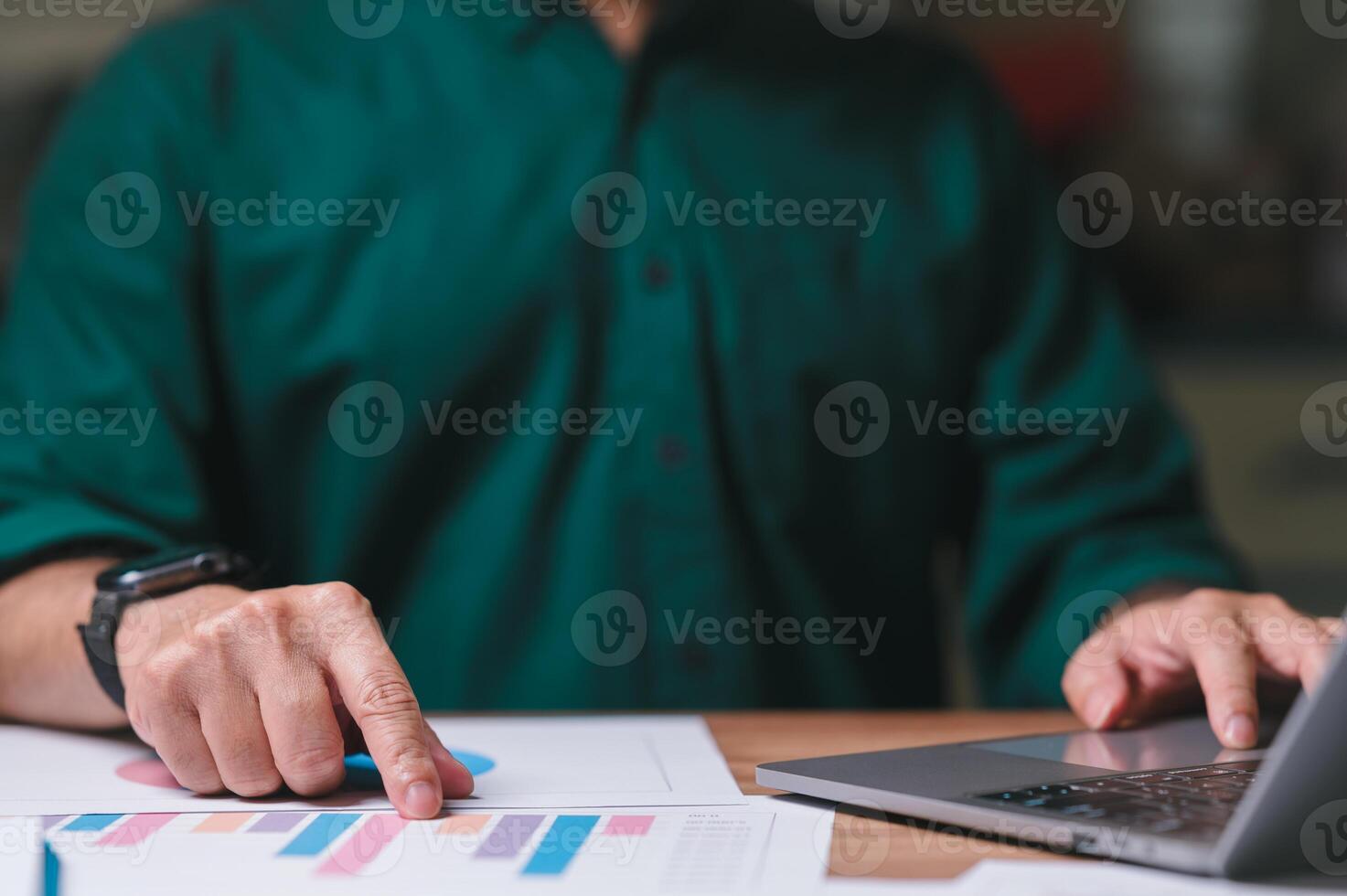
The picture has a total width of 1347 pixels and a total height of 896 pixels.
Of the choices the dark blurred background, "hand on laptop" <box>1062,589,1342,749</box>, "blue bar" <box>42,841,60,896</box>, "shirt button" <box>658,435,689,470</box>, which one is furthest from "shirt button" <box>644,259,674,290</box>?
the dark blurred background

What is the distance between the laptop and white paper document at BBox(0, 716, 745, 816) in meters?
0.07

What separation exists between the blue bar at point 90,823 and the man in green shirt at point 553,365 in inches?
16.9

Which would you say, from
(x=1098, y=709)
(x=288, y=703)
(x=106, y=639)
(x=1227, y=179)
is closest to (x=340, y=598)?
(x=288, y=703)

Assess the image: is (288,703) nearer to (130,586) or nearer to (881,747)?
(130,586)

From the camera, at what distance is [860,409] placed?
1098 millimetres

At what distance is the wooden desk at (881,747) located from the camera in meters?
0.47

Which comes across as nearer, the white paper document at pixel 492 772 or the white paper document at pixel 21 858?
the white paper document at pixel 21 858

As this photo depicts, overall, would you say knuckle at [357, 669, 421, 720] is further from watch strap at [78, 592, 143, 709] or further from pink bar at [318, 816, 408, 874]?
watch strap at [78, 592, 143, 709]

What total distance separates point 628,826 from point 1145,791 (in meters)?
0.21

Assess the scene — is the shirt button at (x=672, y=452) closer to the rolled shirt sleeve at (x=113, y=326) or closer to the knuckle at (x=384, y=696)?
the rolled shirt sleeve at (x=113, y=326)

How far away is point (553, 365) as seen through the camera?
1.03m

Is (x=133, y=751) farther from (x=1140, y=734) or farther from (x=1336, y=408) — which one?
(x=1336, y=408)

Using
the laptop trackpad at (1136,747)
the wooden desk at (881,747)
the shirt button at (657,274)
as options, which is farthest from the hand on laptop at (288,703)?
the shirt button at (657,274)

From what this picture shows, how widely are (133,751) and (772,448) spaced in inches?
21.7
